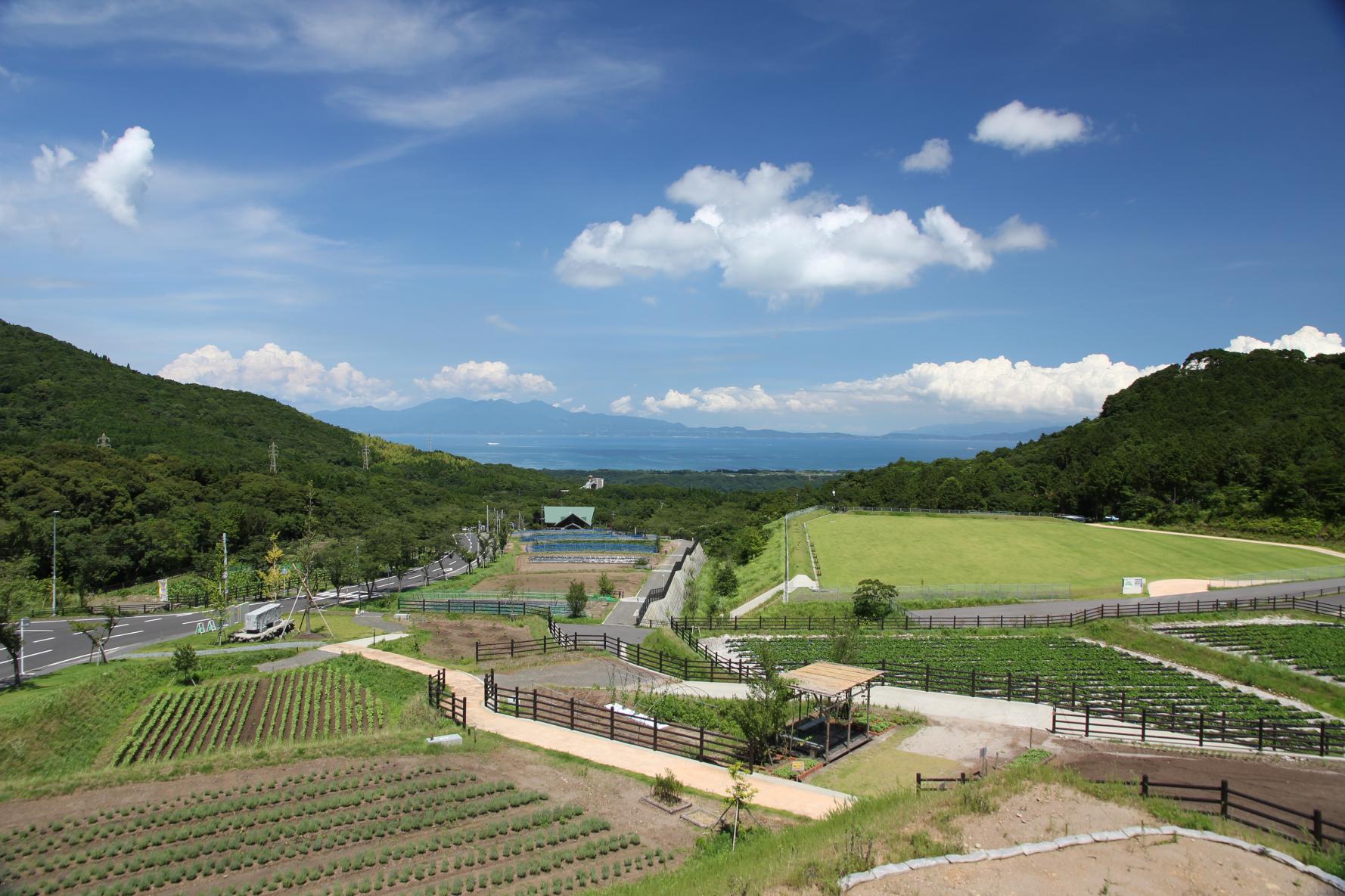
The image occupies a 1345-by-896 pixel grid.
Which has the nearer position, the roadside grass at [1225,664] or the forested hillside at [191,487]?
the roadside grass at [1225,664]

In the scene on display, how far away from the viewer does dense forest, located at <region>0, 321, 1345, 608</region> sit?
52094 mm

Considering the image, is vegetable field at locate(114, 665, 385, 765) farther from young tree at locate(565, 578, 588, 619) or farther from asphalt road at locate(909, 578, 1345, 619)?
asphalt road at locate(909, 578, 1345, 619)

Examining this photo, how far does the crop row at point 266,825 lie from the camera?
1117 centimetres

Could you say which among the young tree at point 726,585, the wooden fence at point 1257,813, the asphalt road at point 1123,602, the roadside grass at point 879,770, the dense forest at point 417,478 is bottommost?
the young tree at point 726,585

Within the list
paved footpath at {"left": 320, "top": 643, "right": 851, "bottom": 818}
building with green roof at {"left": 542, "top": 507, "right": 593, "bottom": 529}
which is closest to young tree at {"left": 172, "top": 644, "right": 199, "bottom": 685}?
paved footpath at {"left": 320, "top": 643, "right": 851, "bottom": 818}

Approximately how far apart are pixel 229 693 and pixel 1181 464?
3368 inches

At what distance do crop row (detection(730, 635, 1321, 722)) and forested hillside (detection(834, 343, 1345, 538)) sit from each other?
4742 cm

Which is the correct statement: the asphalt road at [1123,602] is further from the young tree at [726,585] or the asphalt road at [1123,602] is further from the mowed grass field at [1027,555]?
the young tree at [726,585]

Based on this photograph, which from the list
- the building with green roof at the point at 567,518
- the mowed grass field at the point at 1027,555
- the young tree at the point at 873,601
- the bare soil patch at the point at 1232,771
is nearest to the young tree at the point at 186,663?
the bare soil patch at the point at 1232,771

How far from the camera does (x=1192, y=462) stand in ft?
241

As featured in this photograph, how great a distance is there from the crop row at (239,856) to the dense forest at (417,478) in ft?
78.0

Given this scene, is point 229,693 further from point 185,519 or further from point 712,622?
point 185,519

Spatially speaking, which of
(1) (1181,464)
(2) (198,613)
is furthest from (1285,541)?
(2) (198,613)

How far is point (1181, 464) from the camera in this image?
73.6 m
